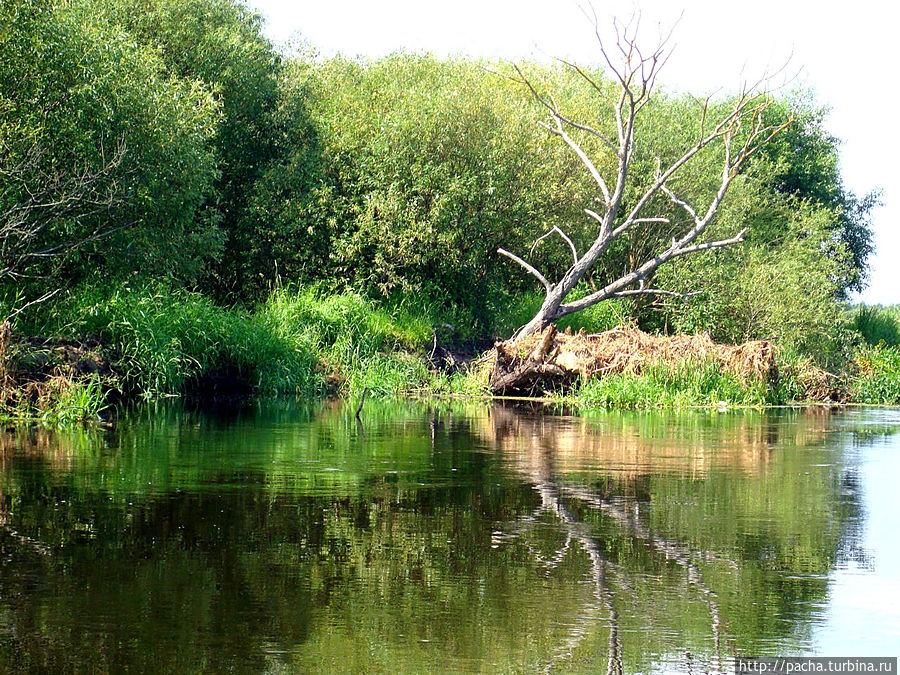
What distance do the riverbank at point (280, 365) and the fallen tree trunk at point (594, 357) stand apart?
245 millimetres

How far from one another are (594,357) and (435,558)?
63.2ft

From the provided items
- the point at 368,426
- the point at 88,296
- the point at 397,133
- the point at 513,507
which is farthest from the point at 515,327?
the point at 513,507

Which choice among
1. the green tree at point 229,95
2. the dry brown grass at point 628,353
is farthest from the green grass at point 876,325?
the green tree at point 229,95

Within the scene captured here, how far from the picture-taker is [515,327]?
35.6 metres

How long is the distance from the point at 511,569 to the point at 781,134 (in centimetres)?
6106

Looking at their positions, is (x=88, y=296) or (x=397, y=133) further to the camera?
(x=397, y=133)

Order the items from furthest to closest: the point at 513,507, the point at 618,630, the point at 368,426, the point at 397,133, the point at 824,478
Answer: the point at 397,133 < the point at 368,426 < the point at 824,478 < the point at 513,507 < the point at 618,630

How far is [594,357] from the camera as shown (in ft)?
84.2

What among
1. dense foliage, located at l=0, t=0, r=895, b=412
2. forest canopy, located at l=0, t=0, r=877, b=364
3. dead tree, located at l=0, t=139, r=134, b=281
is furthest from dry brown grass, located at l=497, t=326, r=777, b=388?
dead tree, located at l=0, t=139, r=134, b=281

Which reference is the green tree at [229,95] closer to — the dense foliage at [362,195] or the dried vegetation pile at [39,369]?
the dense foliage at [362,195]

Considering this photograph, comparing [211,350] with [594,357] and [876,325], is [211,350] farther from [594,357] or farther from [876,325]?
[876,325]

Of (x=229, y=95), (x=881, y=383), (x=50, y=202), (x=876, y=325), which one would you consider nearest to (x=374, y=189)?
(x=229, y=95)

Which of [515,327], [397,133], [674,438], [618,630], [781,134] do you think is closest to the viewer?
[618,630]

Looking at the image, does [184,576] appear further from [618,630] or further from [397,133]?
[397,133]
